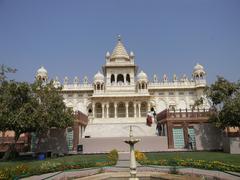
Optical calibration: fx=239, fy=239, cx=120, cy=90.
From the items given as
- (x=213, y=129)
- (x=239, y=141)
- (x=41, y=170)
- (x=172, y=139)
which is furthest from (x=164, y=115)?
(x=41, y=170)

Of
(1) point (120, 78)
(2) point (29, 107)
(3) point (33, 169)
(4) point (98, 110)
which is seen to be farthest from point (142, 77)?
(3) point (33, 169)

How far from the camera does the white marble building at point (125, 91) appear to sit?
44.2 metres

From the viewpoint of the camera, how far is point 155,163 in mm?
14289

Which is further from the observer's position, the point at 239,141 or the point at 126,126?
the point at 126,126

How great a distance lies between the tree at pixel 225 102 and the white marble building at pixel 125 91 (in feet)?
65.7

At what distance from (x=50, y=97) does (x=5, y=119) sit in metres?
4.20

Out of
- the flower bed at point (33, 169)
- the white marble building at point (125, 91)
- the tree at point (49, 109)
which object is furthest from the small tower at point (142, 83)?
the flower bed at point (33, 169)

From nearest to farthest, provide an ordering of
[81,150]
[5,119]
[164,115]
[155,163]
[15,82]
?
[155,163]
[5,119]
[15,82]
[81,150]
[164,115]

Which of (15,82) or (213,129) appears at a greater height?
(15,82)

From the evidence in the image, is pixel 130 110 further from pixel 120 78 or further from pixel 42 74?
pixel 42 74

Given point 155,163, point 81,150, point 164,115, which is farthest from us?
point 164,115

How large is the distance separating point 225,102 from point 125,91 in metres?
24.4

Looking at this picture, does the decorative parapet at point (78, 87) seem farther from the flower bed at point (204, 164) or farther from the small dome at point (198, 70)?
the flower bed at point (204, 164)

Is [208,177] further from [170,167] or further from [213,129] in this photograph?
[213,129]
